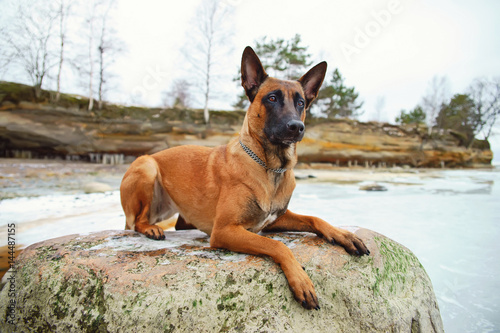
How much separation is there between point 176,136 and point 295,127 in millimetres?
18421

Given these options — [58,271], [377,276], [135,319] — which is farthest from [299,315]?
[58,271]

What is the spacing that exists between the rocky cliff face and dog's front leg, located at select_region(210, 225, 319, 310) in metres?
17.5

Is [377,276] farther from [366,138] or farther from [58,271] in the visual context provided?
[366,138]

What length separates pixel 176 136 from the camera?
1981cm

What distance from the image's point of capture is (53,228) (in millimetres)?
6059

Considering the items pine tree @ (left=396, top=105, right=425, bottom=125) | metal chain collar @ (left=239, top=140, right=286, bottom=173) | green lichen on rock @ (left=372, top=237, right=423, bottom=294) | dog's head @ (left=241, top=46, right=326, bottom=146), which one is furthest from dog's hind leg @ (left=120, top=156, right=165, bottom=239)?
pine tree @ (left=396, top=105, right=425, bottom=125)

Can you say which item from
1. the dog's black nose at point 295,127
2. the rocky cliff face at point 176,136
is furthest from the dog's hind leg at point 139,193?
the rocky cliff face at point 176,136

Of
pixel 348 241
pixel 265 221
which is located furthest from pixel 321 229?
pixel 265 221

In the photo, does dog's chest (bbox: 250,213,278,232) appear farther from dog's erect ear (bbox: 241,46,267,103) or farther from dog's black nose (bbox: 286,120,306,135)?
dog's erect ear (bbox: 241,46,267,103)

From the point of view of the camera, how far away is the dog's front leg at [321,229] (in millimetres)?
2447

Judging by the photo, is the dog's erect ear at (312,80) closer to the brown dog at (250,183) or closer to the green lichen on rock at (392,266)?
the brown dog at (250,183)

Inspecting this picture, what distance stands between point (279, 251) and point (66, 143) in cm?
2000

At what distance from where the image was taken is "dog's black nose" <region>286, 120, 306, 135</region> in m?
2.41

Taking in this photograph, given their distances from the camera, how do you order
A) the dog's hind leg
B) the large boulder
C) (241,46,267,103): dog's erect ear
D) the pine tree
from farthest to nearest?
1. the pine tree
2. the dog's hind leg
3. (241,46,267,103): dog's erect ear
4. the large boulder
